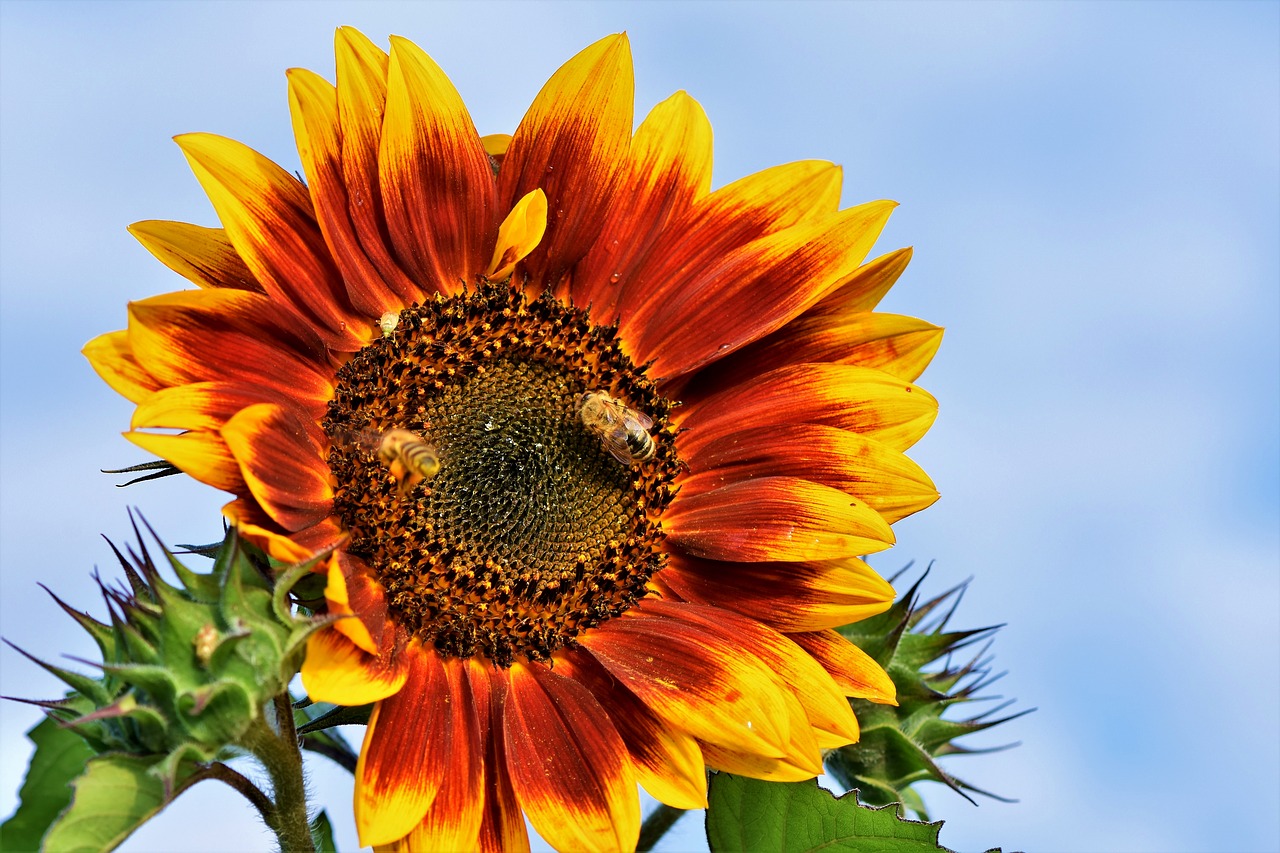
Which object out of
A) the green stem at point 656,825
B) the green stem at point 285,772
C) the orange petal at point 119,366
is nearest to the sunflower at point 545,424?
the orange petal at point 119,366

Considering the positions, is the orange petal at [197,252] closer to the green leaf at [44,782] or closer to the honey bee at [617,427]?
the honey bee at [617,427]

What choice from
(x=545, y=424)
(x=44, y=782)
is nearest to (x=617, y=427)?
(x=545, y=424)

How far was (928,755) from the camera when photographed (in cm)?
290

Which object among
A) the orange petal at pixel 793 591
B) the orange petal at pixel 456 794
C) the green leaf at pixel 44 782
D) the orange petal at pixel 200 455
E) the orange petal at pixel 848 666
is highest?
the orange petal at pixel 793 591

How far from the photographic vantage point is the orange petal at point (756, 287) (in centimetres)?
282

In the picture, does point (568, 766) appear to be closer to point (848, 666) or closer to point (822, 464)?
point (848, 666)

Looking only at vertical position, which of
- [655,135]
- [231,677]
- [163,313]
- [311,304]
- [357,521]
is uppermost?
[655,135]

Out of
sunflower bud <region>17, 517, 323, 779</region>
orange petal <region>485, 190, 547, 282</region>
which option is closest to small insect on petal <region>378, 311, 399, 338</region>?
orange petal <region>485, 190, 547, 282</region>

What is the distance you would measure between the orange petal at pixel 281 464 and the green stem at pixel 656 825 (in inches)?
39.0

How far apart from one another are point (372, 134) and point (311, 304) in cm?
36

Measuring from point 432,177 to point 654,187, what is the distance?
19.3 inches

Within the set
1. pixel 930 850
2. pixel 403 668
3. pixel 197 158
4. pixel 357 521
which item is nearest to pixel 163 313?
pixel 197 158

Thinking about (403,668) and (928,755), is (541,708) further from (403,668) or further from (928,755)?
(928,755)

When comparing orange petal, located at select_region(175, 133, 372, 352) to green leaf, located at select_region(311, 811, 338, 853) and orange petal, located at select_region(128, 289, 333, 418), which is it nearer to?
orange petal, located at select_region(128, 289, 333, 418)
